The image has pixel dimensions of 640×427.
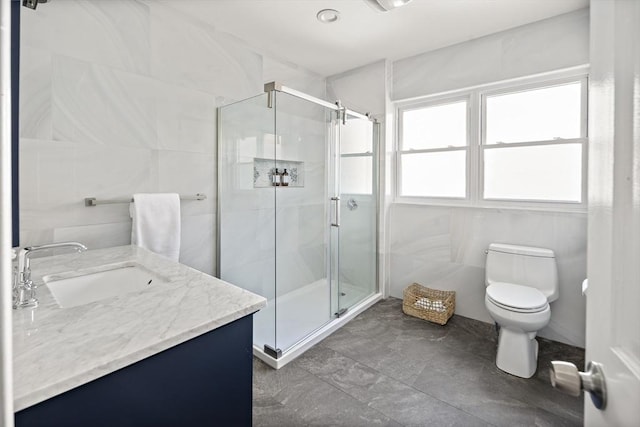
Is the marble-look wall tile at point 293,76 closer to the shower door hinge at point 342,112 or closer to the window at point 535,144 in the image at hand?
the shower door hinge at point 342,112

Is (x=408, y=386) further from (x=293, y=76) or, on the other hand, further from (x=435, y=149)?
(x=293, y=76)

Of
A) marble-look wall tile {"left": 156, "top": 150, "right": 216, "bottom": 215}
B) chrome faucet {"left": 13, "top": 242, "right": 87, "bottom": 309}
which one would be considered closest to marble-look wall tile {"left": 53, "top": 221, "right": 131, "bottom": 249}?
marble-look wall tile {"left": 156, "top": 150, "right": 216, "bottom": 215}

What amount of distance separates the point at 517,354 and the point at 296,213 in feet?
6.16

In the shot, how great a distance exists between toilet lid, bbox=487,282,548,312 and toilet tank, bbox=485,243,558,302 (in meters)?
0.10

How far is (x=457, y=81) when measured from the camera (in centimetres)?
266

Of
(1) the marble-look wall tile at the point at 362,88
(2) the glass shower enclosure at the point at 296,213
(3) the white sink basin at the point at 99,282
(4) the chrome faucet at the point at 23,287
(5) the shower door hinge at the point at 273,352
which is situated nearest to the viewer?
(4) the chrome faucet at the point at 23,287

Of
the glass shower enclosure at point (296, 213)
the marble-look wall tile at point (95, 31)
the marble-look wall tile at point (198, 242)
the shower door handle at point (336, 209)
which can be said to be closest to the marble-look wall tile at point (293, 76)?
the glass shower enclosure at point (296, 213)

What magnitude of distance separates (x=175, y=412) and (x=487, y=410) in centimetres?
154

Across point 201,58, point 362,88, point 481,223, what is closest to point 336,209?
point 481,223

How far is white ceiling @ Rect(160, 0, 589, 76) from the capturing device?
6.87ft

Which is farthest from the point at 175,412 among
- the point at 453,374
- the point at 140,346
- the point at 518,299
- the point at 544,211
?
the point at 544,211

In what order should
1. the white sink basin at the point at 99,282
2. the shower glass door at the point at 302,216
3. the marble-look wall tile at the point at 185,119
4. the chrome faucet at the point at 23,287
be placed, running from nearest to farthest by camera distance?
the chrome faucet at the point at 23,287, the white sink basin at the point at 99,282, the marble-look wall tile at the point at 185,119, the shower glass door at the point at 302,216

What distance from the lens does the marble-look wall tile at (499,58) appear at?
218 cm

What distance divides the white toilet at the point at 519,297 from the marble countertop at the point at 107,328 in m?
1.65
